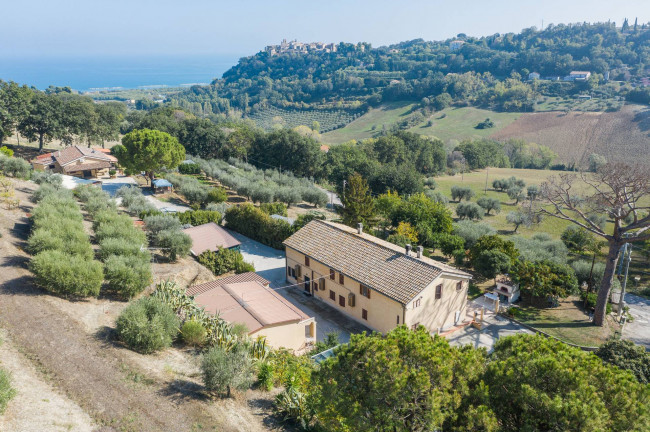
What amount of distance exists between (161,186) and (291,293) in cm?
3058

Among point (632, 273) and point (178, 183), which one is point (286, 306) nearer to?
point (632, 273)

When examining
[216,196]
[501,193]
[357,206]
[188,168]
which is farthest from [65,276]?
[501,193]

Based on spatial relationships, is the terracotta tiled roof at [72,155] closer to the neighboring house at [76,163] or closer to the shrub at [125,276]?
the neighboring house at [76,163]

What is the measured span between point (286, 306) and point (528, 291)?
17.4 metres

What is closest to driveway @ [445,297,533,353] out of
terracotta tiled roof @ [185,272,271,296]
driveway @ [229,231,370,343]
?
driveway @ [229,231,370,343]

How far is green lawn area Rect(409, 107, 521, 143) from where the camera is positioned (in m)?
135

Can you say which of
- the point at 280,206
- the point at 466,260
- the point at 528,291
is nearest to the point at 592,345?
the point at 528,291

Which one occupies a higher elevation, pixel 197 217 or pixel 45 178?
pixel 45 178

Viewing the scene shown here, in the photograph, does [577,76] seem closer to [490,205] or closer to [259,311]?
[490,205]

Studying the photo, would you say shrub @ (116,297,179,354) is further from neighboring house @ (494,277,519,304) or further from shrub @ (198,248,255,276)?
neighboring house @ (494,277,519,304)

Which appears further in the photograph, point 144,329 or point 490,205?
point 490,205

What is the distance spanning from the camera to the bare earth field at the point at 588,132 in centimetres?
10098

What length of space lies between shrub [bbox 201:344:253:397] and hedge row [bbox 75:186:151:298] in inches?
293

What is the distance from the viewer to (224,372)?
13.8 meters
